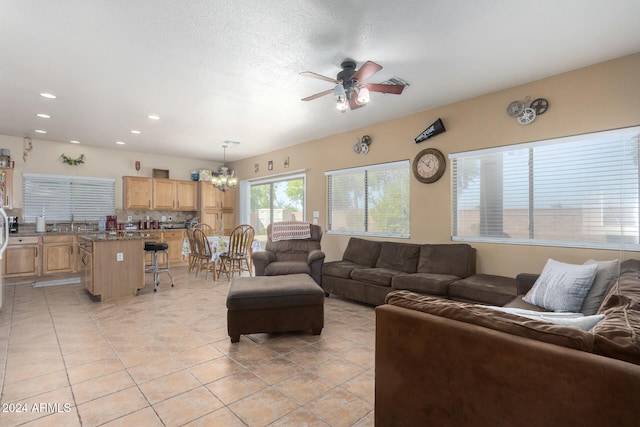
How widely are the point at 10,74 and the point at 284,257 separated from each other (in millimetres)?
3772

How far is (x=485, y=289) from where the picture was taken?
3.10 metres

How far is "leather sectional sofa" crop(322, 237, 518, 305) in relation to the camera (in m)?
3.21

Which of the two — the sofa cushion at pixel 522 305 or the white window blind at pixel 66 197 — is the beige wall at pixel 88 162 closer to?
the white window blind at pixel 66 197

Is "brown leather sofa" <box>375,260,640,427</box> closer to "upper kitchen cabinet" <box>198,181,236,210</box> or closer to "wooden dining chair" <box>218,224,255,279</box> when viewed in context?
"wooden dining chair" <box>218,224,255,279</box>

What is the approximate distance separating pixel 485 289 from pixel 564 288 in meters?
0.86

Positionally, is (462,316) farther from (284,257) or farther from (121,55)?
(284,257)

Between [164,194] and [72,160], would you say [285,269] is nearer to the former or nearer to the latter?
[164,194]

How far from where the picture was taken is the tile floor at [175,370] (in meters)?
1.86

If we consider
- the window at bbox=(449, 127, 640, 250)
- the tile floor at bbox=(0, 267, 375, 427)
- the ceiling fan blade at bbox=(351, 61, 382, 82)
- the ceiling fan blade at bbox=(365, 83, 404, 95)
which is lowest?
the tile floor at bbox=(0, 267, 375, 427)

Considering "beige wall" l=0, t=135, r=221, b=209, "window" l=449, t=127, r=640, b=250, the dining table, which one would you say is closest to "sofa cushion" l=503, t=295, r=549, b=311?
"window" l=449, t=127, r=640, b=250

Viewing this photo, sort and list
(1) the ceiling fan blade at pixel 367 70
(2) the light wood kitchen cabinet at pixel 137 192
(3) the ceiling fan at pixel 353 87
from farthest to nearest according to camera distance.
A: (2) the light wood kitchen cabinet at pixel 137 192 < (3) the ceiling fan at pixel 353 87 < (1) the ceiling fan blade at pixel 367 70

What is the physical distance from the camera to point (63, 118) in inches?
181

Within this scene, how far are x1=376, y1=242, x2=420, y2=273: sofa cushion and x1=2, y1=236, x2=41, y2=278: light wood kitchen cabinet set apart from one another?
590 cm

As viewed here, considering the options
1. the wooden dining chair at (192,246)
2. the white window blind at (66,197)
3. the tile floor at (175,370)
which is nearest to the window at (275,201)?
the wooden dining chair at (192,246)
